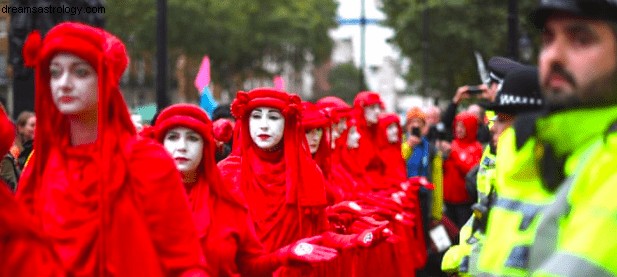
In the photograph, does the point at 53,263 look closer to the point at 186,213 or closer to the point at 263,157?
the point at 186,213

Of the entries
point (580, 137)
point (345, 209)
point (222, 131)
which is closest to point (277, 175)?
point (222, 131)

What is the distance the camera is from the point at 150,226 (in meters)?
4.65

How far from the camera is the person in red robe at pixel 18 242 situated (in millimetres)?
4344

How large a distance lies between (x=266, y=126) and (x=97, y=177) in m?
3.50

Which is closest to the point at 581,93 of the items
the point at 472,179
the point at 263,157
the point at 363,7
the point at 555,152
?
the point at 555,152

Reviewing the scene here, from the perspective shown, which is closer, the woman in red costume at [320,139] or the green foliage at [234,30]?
the woman in red costume at [320,139]

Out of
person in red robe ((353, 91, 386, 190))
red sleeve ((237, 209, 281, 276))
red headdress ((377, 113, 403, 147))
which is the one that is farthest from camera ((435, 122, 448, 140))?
red sleeve ((237, 209, 281, 276))

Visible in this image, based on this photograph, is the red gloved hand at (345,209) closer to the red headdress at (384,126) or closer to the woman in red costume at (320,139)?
the woman in red costume at (320,139)

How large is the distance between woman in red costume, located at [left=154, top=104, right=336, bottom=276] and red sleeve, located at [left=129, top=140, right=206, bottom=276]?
103cm

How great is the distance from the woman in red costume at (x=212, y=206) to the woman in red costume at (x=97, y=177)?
1014 mm

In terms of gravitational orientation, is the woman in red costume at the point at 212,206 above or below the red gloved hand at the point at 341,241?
above

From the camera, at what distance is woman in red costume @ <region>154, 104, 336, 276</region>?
19.1 ft

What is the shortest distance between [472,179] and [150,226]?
17.5 feet

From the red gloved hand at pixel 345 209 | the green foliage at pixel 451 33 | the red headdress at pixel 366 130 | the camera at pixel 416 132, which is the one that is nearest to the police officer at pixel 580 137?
the red gloved hand at pixel 345 209
